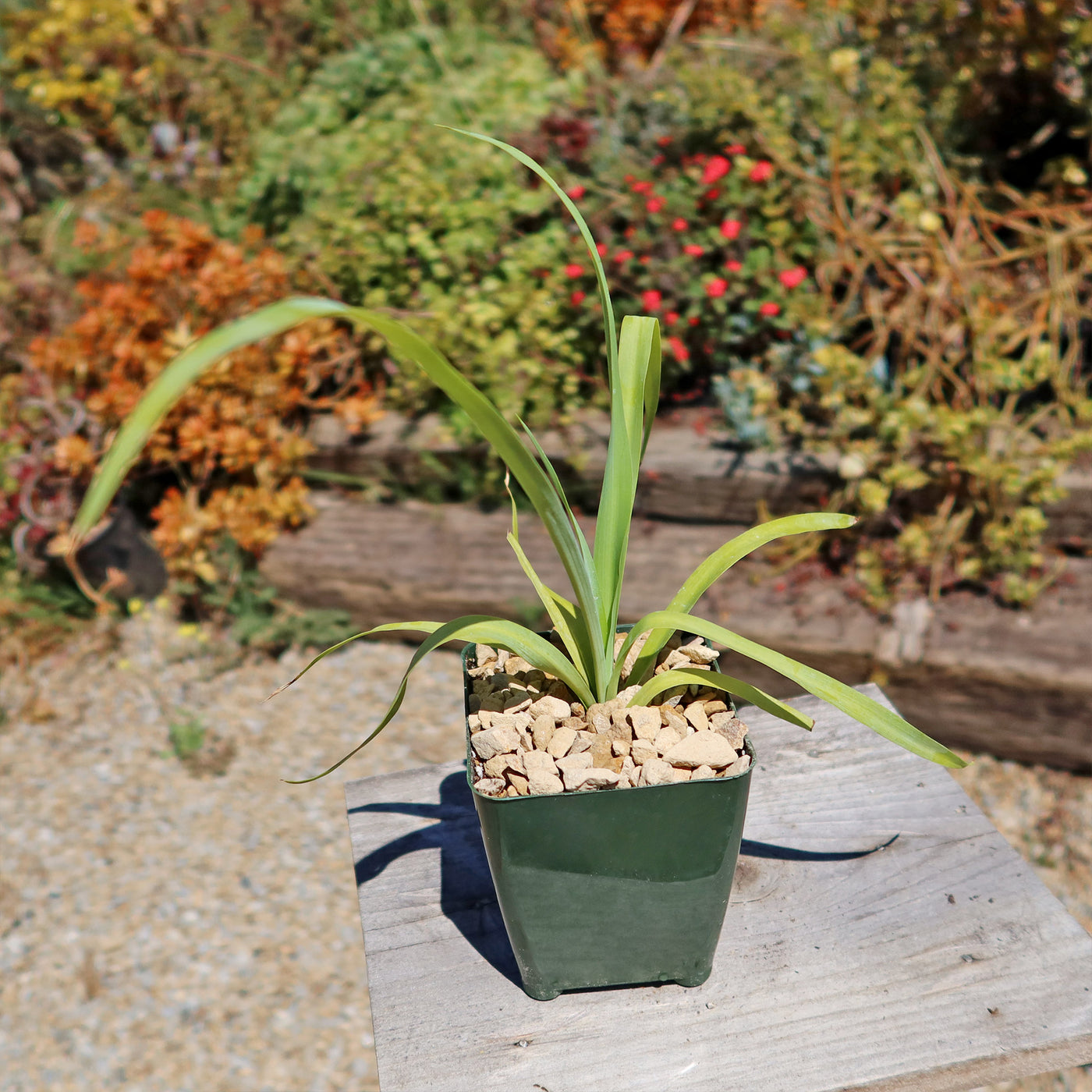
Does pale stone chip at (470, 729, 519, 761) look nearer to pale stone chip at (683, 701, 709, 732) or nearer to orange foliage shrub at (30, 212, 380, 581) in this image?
pale stone chip at (683, 701, 709, 732)

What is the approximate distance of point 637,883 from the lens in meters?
0.86

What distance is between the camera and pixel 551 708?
917mm

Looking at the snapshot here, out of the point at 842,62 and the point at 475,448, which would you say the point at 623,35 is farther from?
the point at 475,448

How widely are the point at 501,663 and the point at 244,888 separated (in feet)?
4.86

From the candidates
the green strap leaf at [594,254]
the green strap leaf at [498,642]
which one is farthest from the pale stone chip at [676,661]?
the green strap leaf at [594,254]

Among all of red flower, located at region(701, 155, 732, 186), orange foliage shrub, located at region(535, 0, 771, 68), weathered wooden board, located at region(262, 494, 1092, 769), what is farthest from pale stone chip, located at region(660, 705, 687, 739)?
orange foliage shrub, located at region(535, 0, 771, 68)

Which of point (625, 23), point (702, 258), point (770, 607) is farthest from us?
point (625, 23)

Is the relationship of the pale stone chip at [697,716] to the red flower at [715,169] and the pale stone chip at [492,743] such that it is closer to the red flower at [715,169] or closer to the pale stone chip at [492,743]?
the pale stone chip at [492,743]

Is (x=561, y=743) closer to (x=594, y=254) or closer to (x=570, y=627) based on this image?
(x=570, y=627)

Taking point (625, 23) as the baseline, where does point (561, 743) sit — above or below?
below

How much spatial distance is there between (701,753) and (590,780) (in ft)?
0.35

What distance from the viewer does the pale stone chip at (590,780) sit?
2.70 ft

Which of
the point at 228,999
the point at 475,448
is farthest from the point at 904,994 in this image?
the point at 475,448

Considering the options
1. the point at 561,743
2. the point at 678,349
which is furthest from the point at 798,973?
the point at 678,349
